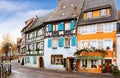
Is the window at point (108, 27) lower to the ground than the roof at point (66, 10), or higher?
lower

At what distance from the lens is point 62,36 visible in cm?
4569

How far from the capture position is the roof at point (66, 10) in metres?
45.5

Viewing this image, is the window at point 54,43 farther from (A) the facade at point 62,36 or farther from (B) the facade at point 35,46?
(B) the facade at point 35,46

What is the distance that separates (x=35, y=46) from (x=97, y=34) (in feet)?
60.7

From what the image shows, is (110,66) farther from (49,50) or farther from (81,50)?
(49,50)

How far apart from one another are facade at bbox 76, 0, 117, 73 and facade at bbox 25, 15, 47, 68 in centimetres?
1088

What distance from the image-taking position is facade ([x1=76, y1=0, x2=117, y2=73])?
→ 3831 centimetres

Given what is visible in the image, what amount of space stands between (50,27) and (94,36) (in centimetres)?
1034

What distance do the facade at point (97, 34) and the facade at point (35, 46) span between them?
428 inches

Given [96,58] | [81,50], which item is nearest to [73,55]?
[81,50]

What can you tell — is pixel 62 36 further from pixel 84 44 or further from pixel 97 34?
pixel 97 34

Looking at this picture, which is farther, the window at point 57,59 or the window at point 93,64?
the window at point 57,59

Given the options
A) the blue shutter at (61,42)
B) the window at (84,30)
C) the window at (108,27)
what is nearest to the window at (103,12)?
the window at (108,27)

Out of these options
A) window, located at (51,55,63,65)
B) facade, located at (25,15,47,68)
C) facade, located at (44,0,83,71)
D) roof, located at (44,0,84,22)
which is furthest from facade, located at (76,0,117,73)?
facade, located at (25,15,47,68)
